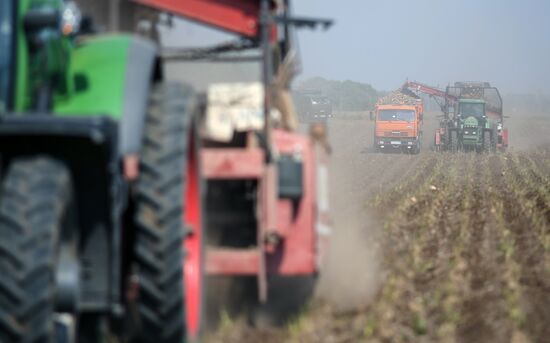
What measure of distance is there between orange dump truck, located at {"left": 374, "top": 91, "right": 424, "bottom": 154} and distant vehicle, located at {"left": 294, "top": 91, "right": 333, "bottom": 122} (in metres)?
9.63

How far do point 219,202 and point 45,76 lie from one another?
202 cm

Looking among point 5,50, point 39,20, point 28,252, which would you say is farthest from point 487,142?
point 28,252

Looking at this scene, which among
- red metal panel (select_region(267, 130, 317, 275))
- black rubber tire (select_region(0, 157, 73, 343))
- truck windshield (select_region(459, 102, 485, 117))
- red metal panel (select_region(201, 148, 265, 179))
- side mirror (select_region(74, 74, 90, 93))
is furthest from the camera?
truck windshield (select_region(459, 102, 485, 117))

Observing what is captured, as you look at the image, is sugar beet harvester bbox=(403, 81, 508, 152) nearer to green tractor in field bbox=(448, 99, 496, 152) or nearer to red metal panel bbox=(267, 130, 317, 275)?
green tractor in field bbox=(448, 99, 496, 152)

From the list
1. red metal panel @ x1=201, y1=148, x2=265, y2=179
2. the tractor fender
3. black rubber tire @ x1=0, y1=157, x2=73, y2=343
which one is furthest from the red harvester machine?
black rubber tire @ x1=0, y1=157, x2=73, y2=343

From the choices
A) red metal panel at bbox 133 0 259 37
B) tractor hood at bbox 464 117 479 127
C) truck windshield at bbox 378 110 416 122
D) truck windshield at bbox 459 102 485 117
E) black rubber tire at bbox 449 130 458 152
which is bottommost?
black rubber tire at bbox 449 130 458 152

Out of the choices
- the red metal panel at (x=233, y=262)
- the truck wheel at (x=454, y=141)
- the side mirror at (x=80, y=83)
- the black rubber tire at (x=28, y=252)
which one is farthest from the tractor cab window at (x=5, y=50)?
the truck wheel at (x=454, y=141)

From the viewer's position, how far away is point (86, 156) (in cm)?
457

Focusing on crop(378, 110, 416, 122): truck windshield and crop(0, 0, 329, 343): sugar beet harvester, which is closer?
crop(0, 0, 329, 343): sugar beet harvester

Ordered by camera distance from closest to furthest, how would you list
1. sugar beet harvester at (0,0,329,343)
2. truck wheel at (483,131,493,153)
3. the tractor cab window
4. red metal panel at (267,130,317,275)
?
sugar beet harvester at (0,0,329,343) < the tractor cab window < red metal panel at (267,130,317,275) < truck wheel at (483,131,493,153)

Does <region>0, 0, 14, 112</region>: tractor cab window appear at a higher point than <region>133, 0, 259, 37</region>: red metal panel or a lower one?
lower

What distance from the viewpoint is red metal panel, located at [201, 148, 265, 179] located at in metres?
6.23

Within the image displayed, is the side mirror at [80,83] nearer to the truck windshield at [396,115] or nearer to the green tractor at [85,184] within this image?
the green tractor at [85,184]

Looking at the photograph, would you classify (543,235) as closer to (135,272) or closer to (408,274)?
(408,274)
